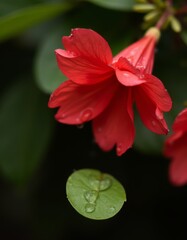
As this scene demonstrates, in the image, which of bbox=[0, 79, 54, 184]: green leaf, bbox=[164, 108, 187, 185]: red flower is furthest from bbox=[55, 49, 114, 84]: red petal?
bbox=[0, 79, 54, 184]: green leaf

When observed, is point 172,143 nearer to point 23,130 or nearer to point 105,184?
point 105,184

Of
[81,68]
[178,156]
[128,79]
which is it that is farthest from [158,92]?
[178,156]

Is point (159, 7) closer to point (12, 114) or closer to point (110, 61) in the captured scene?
point (110, 61)

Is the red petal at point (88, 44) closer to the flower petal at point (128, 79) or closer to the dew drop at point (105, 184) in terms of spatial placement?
the flower petal at point (128, 79)

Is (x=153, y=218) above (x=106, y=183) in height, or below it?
below

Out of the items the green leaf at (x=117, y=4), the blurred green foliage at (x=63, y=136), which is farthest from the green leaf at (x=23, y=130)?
the green leaf at (x=117, y=4)

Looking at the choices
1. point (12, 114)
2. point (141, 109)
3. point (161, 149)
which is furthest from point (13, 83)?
point (141, 109)
